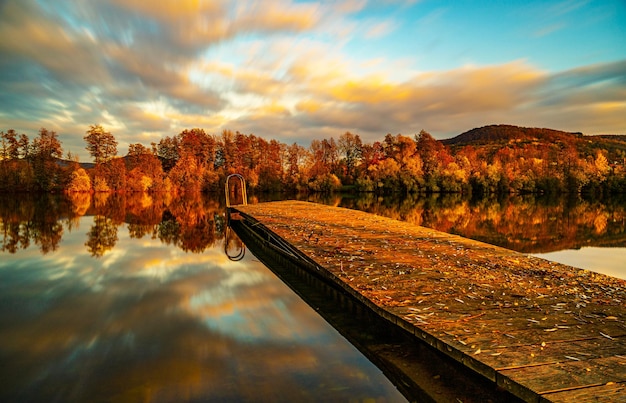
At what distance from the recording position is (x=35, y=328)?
6.47 meters

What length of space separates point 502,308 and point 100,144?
7337 cm

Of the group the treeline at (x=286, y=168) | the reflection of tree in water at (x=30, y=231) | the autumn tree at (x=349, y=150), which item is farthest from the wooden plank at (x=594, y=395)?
the autumn tree at (x=349, y=150)

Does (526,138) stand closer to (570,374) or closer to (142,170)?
(142,170)

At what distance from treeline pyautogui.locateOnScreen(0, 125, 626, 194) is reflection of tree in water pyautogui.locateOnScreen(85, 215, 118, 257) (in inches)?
1789

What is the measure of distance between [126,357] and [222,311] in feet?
7.74

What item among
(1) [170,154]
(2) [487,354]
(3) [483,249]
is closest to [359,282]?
(2) [487,354]

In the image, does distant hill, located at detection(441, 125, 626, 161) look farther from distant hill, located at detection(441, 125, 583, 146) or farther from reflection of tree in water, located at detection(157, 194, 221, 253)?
reflection of tree in water, located at detection(157, 194, 221, 253)

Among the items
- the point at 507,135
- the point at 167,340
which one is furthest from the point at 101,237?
the point at 507,135

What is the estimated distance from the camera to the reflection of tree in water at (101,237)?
46.0ft

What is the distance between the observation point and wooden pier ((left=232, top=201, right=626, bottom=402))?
11.7 ft

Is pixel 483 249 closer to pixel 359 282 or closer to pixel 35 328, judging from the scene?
pixel 359 282

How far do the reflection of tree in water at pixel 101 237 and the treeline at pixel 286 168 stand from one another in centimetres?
4543

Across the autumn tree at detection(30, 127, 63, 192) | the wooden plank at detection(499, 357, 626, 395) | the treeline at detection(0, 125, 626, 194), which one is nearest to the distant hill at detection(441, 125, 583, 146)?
the treeline at detection(0, 125, 626, 194)

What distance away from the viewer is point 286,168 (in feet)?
247
